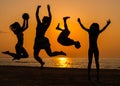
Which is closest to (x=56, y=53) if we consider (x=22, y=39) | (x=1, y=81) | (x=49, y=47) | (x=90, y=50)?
(x=49, y=47)

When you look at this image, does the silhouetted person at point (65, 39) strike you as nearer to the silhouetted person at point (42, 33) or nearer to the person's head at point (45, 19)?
the silhouetted person at point (42, 33)

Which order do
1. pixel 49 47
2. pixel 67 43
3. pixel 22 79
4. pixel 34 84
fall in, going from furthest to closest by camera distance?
pixel 49 47 → pixel 67 43 → pixel 22 79 → pixel 34 84

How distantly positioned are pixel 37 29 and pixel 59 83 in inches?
220

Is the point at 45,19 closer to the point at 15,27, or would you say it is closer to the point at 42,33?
the point at 42,33

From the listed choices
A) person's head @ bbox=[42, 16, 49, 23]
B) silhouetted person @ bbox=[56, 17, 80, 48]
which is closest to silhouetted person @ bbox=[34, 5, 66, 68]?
person's head @ bbox=[42, 16, 49, 23]

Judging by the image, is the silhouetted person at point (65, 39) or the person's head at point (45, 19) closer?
the silhouetted person at point (65, 39)

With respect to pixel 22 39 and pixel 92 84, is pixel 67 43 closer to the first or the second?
pixel 22 39

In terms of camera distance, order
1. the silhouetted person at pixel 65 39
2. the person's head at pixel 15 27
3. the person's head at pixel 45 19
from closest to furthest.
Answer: the silhouetted person at pixel 65 39
the person's head at pixel 45 19
the person's head at pixel 15 27

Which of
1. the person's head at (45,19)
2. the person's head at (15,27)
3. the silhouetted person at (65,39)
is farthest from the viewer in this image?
the person's head at (15,27)

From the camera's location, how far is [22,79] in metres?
15.5

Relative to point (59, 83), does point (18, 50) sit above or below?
above

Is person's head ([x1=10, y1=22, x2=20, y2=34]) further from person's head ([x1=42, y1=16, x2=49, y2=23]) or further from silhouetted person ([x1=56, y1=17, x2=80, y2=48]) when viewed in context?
silhouetted person ([x1=56, y1=17, x2=80, y2=48])

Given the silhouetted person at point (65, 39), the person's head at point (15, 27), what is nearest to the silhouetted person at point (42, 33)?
the person's head at point (15, 27)

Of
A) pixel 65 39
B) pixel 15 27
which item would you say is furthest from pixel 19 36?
pixel 65 39
